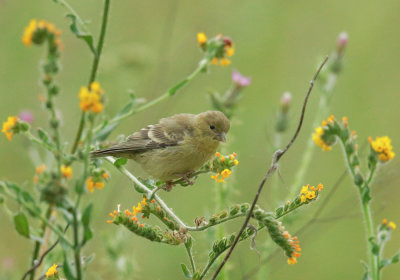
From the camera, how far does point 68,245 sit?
2352 millimetres

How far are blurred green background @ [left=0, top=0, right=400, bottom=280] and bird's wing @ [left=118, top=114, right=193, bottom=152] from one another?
38.9 inches

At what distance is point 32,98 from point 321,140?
4.67 metres

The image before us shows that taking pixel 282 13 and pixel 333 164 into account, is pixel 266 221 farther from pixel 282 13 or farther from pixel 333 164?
pixel 282 13

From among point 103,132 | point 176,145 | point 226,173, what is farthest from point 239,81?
point 226,173

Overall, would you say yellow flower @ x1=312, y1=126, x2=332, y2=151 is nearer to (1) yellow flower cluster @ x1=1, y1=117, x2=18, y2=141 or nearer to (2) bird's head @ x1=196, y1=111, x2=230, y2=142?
(2) bird's head @ x1=196, y1=111, x2=230, y2=142

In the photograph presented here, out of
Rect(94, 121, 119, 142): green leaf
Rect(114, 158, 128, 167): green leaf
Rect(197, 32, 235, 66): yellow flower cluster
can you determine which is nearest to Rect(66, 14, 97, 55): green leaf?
Rect(94, 121, 119, 142): green leaf

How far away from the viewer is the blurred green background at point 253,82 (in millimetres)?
6301

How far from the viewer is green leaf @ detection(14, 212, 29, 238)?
252 cm

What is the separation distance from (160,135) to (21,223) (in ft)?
6.99

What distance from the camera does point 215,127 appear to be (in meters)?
4.53

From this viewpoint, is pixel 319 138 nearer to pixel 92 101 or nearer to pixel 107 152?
pixel 107 152

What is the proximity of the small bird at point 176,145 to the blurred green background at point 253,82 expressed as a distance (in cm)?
108

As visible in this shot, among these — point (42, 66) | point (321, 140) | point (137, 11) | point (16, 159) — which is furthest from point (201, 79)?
point (42, 66)

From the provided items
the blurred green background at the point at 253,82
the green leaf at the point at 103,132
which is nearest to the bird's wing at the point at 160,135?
the green leaf at the point at 103,132
